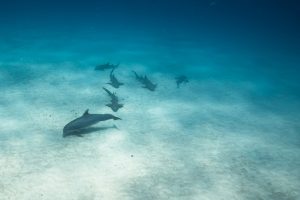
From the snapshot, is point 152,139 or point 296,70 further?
point 296,70

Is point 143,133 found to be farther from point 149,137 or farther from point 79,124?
point 79,124

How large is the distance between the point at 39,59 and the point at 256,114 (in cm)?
1593

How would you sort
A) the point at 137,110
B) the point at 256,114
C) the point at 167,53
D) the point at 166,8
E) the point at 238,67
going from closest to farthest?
1. the point at 137,110
2. the point at 256,114
3. the point at 238,67
4. the point at 167,53
5. the point at 166,8

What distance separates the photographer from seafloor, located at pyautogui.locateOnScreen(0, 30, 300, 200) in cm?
832

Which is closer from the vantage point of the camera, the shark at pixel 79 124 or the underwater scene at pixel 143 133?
the underwater scene at pixel 143 133

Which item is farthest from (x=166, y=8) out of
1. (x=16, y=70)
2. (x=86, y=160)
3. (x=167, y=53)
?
(x=86, y=160)

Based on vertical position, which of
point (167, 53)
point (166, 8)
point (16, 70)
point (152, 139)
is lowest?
point (152, 139)

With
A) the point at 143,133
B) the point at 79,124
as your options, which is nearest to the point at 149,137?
the point at 143,133

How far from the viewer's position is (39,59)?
22484mm

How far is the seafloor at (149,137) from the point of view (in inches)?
328

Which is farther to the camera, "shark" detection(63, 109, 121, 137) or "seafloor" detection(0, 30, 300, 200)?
"shark" detection(63, 109, 121, 137)

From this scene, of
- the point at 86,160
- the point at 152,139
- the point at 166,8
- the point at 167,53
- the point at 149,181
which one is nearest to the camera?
the point at 149,181

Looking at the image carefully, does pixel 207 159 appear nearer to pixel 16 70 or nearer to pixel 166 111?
pixel 166 111

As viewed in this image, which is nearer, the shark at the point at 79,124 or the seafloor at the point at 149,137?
the seafloor at the point at 149,137
